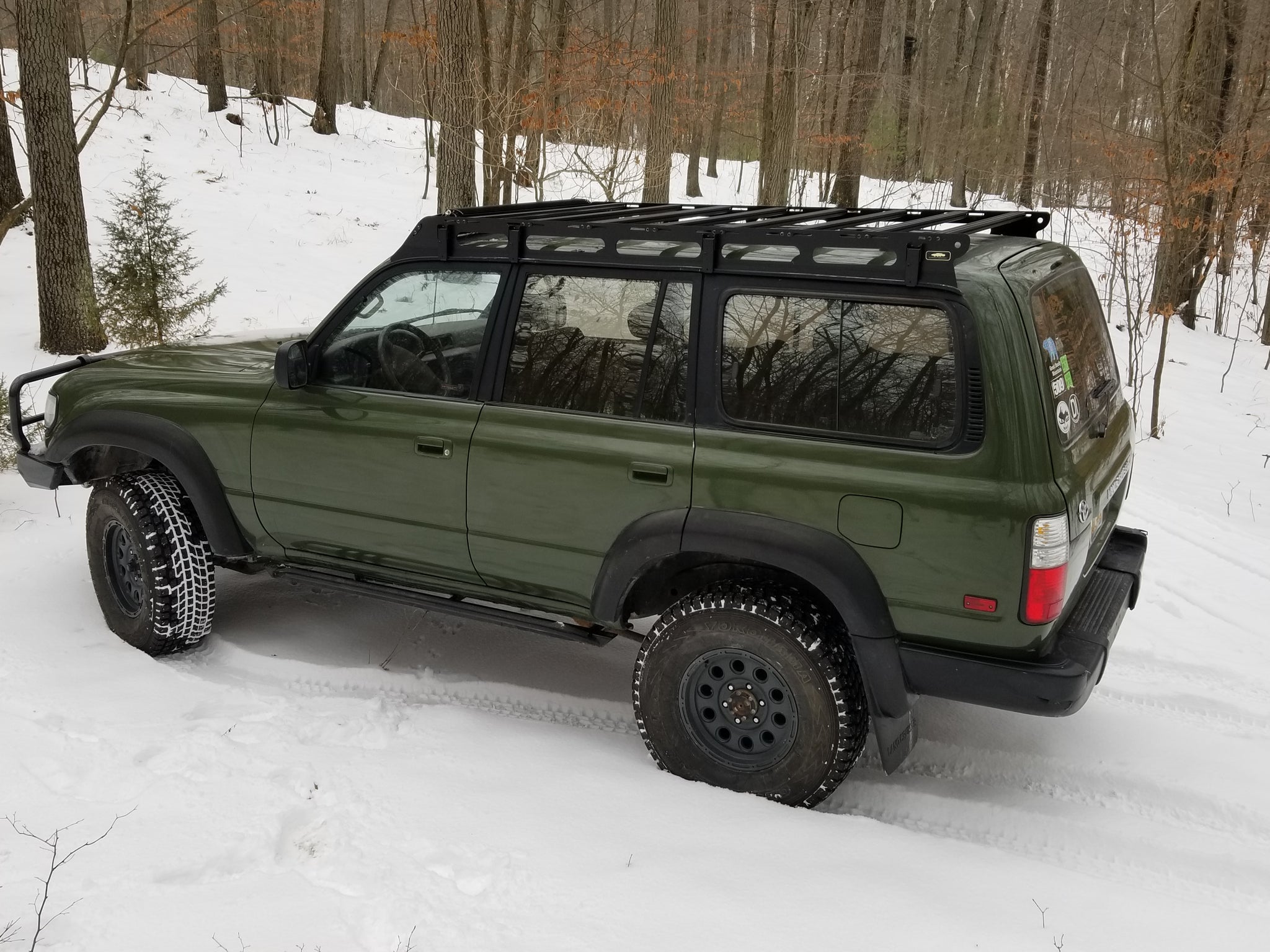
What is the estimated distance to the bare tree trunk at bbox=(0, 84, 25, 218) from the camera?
36.0ft

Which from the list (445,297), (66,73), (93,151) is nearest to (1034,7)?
(93,151)

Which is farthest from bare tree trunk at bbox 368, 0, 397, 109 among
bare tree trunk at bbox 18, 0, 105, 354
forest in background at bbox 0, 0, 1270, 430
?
bare tree trunk at bbox 18, 0, 105, 354

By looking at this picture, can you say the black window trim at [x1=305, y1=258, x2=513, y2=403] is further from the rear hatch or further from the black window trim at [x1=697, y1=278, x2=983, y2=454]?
the rear hatch

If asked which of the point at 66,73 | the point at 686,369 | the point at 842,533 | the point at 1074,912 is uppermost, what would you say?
the point at 66,73

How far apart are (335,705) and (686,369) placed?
6.27ft

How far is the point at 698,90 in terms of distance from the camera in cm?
2325

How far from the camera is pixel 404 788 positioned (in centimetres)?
342

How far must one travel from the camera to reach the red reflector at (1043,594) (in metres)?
2.95

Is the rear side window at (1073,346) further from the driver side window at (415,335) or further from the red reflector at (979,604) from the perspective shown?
the driver side window at (415,335)

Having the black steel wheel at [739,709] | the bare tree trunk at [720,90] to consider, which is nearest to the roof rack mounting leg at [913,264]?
the black steel wheel at [739,709]

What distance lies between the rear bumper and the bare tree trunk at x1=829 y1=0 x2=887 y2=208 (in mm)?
12068

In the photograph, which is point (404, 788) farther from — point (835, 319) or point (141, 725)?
point (835, 319)

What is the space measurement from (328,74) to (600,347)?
20.2 metres

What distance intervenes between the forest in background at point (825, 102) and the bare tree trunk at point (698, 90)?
80 millimetres
